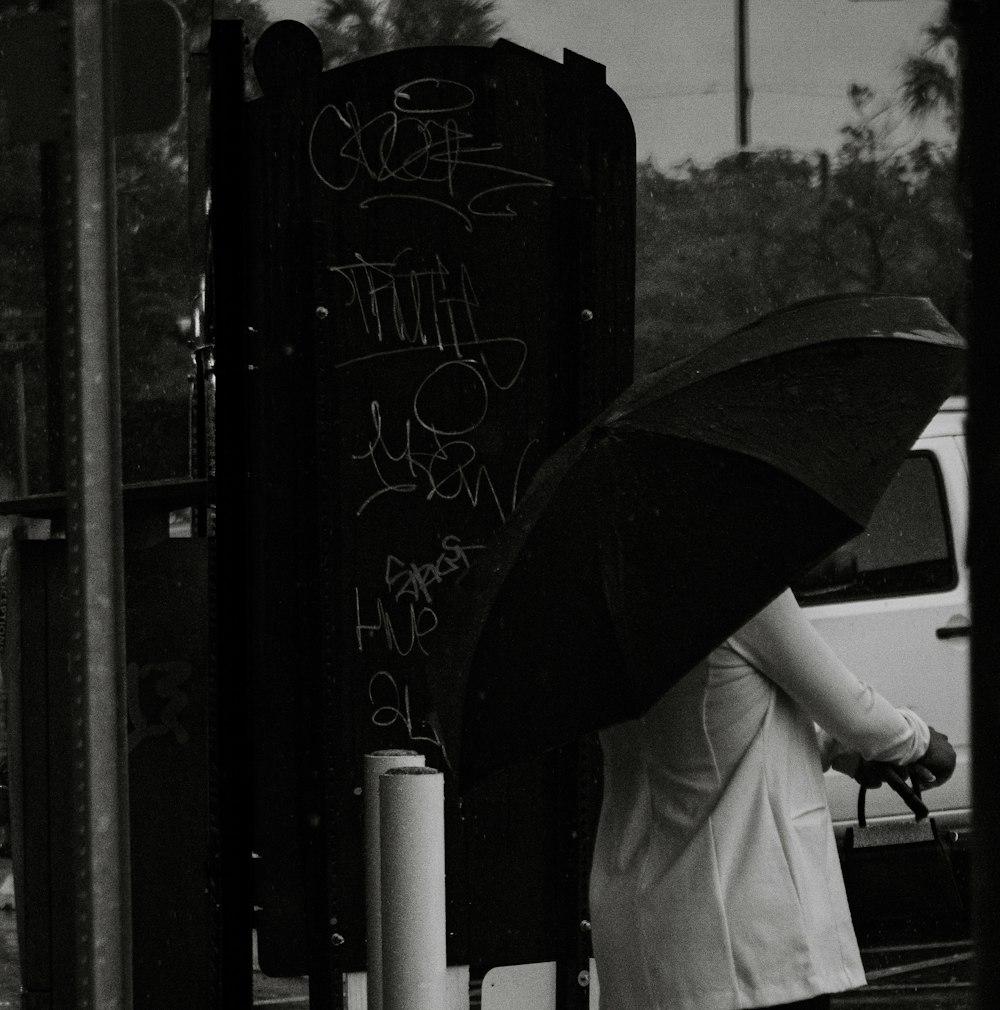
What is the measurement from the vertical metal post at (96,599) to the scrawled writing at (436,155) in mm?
1814

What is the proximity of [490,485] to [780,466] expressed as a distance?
6.05 feet

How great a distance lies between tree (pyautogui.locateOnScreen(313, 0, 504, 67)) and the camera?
60.3 feet

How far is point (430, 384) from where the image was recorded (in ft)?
14.7

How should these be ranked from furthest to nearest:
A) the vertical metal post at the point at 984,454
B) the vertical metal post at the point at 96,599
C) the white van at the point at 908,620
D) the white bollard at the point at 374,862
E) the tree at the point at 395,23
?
the tree at the point at 395,23, the white van at the point at 908,620, the white bollard at the point at 374,862, the vertical metal post at the point at 96,599, the vertical metal post at the point at 984,454

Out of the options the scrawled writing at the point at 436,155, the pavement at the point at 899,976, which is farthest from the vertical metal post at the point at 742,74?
the scrawled writing at the point at 436,155

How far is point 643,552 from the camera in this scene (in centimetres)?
269

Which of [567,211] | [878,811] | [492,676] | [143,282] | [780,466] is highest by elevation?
[143,282]

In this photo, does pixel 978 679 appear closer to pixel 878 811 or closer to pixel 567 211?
pixel 567 211

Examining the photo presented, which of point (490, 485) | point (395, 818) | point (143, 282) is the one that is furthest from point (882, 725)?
point (143, 282)

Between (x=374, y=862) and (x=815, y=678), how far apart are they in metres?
1.10

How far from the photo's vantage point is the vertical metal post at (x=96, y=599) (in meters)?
2.64

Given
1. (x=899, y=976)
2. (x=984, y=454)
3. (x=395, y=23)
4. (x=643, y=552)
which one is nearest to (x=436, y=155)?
(x=643, y=552)

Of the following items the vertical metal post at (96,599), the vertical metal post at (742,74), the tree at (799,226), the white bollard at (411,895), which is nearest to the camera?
the vertical metal post at (96,599)

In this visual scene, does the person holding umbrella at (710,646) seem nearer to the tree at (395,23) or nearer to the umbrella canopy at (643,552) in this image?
the umbrella canopy at (643,552)
